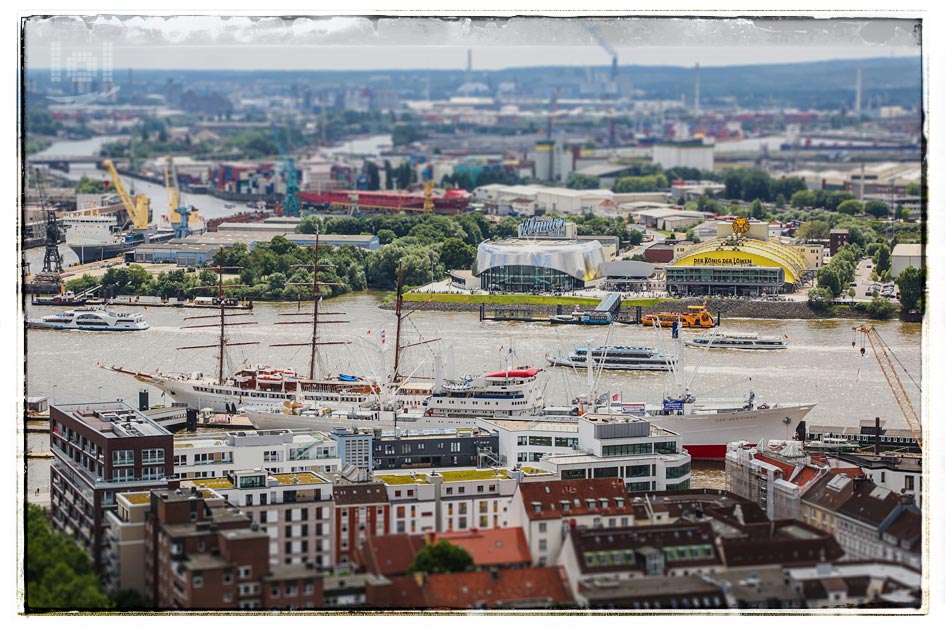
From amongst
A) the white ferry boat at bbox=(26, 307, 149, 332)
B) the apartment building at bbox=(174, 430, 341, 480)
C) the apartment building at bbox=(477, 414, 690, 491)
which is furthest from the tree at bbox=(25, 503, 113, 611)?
the white ferry boat at bbox=(26, 307, 149, 332)

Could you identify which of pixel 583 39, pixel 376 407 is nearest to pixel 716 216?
pixel 376 407

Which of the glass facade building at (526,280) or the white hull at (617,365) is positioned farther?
the glass facade building at (526,280)

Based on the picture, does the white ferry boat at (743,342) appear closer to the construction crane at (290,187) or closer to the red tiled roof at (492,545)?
the red tiled roof at (492,545)

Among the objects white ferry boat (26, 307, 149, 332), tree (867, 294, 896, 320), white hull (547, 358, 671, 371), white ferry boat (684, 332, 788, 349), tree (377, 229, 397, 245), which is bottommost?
white hull (547, 358, 671, 371)

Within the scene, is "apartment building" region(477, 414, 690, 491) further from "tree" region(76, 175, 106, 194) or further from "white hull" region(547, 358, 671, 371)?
"tree" region(76, 175, 106, 194)

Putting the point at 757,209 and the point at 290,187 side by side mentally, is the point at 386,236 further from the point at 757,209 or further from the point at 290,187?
the point at 290,187

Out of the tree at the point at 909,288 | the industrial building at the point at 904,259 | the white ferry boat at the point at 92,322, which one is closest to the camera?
the white ferry boat at the point at 92,322

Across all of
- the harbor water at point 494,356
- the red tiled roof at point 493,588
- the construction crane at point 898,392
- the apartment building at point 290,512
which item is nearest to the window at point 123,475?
the apartment building at point 290,512
